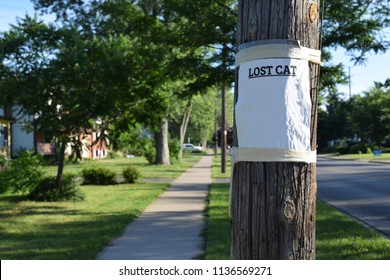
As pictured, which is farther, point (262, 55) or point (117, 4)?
point (117, 4)

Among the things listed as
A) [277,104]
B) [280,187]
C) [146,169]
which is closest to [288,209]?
[280,187]

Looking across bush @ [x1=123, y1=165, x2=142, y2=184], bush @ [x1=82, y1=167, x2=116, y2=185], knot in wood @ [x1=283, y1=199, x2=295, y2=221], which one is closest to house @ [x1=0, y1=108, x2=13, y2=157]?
bush @ [x1=82, y1=167, x2=116, y2=185]

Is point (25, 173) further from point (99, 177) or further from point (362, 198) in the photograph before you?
point (362, 198)

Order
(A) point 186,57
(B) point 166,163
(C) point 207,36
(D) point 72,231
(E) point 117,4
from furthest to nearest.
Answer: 1. (B) point 166,163
2. (E) point 117,4
3. (A) point 186,57
4. (C) point 207,36
5. (D) point 72,231

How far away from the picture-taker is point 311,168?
88.5 inches

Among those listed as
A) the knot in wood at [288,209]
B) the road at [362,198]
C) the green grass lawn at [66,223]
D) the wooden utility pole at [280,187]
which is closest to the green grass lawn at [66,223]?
the green grass lawn at [66,223]

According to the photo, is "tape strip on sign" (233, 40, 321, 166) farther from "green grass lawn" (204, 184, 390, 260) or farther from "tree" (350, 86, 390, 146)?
"tree" (350, 86, 390, 146)

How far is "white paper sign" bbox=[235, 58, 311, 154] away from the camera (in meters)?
2.13

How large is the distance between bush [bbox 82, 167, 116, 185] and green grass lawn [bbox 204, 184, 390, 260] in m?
9.49

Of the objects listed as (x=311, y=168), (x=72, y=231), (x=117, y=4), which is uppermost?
(x=117, y=4)

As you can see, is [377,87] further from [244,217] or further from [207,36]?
[244,217]

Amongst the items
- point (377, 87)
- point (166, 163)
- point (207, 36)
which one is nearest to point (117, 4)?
point (207, 36)

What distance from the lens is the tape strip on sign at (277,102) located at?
2135 mm

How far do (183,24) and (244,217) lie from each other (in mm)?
10557
